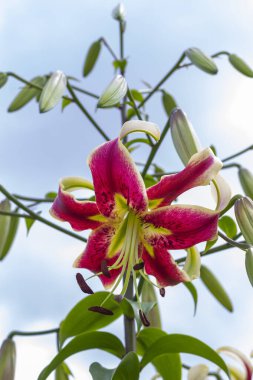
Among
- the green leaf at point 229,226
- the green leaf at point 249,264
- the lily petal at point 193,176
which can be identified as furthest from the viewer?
the green leaf at point 229,226

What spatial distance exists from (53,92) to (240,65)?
0.68 metres

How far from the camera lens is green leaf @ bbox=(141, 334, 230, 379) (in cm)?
119

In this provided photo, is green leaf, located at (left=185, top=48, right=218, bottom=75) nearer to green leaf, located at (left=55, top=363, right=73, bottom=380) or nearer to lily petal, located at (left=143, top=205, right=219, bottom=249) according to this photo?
lily petal, located at (left=143, top=205, right=219, bottom=249)

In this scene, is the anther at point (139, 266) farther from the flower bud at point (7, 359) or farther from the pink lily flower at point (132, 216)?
the flower bud at point (7, 359)

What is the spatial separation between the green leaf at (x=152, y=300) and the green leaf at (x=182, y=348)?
148 millimetres

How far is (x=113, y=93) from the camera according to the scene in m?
1.22

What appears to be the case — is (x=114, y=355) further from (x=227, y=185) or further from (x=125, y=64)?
(x=125, y=64)

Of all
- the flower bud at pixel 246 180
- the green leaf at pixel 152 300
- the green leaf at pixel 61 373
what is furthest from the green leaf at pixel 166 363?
the flower bud at pixel 246 180

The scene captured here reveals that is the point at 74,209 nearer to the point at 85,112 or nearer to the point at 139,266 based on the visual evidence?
the point at 139,266

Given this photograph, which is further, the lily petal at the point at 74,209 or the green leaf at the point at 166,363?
the green leaf at the point at 166,363

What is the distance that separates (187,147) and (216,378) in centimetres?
70

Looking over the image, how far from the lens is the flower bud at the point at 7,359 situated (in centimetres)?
137

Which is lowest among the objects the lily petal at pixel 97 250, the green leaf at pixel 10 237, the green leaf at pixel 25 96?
the lily petal at pixel 97 250

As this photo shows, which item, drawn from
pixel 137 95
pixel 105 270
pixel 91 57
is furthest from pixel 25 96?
pixel 105 270
